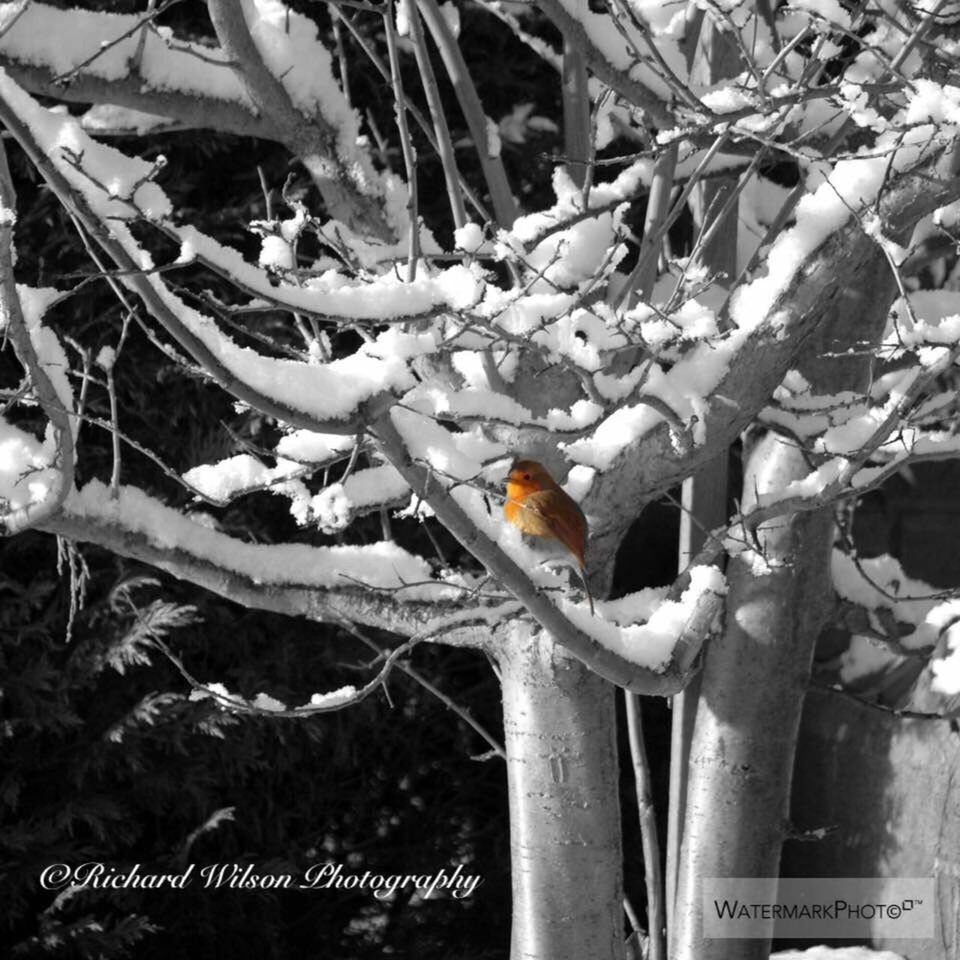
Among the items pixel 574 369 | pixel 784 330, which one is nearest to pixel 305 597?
pixel 574 369

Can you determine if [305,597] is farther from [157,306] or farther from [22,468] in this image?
[157,306]

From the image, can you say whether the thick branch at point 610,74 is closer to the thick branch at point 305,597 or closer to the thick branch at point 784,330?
the thick branch at point 784,330

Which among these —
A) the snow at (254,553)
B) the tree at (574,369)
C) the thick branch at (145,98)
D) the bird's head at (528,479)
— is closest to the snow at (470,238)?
the tree at (574,369)

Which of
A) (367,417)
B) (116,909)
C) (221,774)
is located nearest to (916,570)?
(221,774)

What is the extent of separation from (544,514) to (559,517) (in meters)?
0.03

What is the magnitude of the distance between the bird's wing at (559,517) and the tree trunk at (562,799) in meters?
0.47

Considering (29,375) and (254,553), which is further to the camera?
(254,553)

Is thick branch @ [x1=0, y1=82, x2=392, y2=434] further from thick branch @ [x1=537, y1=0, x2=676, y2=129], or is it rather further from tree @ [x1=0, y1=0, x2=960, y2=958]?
thick branch @ [x1=537, y1=0, x2=676, y2=129]

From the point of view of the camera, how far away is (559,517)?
82.1 inches

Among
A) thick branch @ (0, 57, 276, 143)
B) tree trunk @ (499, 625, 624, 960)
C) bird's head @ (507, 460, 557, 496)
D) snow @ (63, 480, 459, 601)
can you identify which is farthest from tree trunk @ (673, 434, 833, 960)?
thick branch @ (0, 57, 276, 143)

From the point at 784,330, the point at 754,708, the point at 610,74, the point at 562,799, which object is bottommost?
the point at 562,799

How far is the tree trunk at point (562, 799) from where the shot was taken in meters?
2.58

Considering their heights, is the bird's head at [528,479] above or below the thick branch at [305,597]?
above

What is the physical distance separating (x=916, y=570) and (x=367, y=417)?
130 inches
